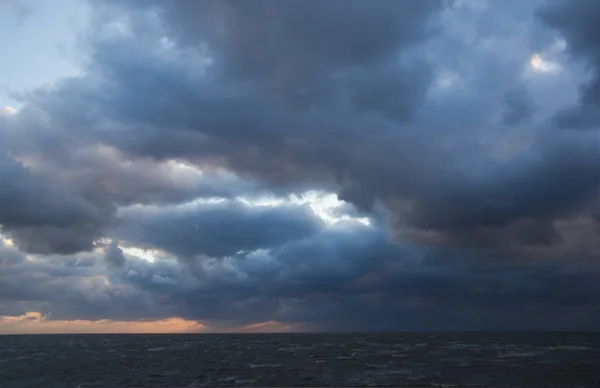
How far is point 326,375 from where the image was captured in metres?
64.1

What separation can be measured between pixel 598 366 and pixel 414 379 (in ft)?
125

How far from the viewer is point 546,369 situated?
231ft

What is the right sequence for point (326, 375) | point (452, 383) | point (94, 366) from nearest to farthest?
point (452, 383)
point (326, 375)
point (94, 366)

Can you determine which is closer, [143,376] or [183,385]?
[183,385]

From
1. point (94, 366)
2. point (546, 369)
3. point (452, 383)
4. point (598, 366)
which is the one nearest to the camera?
A: point (452, 383)

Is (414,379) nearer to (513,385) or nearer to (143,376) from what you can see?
(513,385)

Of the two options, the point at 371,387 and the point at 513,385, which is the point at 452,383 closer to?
the point at 513,385

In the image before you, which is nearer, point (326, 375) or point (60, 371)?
point (326, 375)

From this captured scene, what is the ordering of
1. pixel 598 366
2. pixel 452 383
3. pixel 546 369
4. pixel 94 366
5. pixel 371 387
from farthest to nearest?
1. pixel 94 366
2. pixel 598 366
3. pixel 546 369
4. pixel 452 383
5. pixel 371 387

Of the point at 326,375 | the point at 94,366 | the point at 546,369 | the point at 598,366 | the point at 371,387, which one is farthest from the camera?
the point at 94,366

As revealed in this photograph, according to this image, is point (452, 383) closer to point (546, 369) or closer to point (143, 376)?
point (546, 369)

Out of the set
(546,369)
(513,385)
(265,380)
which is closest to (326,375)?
(265,380)

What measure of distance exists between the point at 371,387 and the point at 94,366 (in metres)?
53.4

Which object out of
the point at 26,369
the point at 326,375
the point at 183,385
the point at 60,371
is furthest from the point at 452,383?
the point at 26,369
